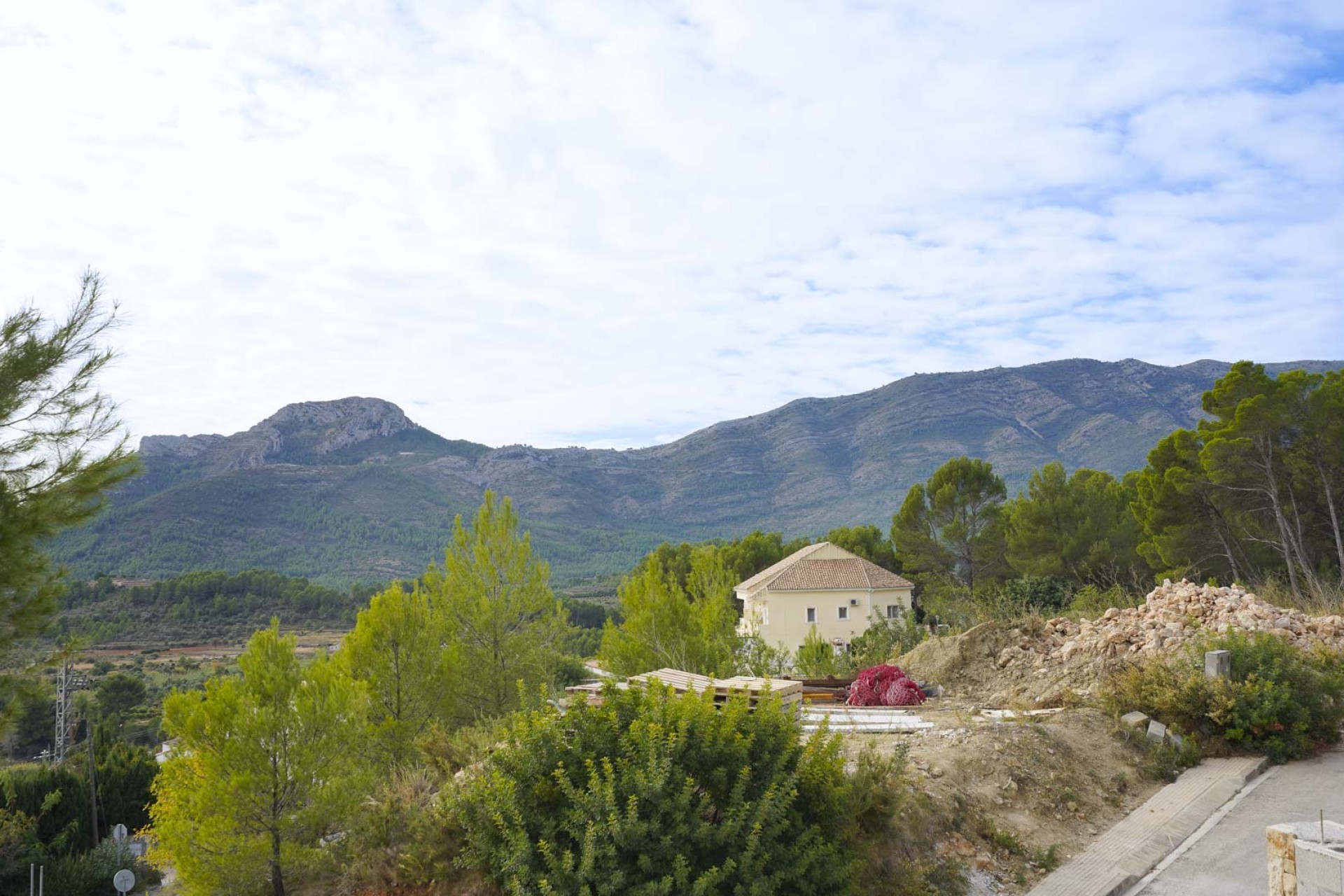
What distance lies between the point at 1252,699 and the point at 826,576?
30408 millimetres

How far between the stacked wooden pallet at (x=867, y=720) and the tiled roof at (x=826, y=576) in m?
27.4

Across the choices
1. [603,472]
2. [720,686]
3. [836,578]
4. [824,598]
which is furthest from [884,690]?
[603,472]

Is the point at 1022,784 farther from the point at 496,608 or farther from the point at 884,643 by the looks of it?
the point at 884,643

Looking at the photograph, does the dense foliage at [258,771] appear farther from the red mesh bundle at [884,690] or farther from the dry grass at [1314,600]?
the dry grass at [1314,600]

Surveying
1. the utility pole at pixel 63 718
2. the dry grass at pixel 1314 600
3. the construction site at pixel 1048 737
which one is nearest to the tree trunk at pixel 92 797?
the utility pole at pixel 63 718

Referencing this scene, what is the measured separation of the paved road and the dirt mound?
2.14 m

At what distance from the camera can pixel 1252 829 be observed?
7930 millimetres

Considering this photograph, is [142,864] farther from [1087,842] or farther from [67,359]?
[1087,842]

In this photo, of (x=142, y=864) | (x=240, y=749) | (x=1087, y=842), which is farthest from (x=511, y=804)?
(x=142, y=864)

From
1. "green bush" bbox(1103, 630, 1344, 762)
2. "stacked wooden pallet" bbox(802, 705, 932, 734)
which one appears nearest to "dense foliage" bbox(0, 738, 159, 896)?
"stacked wooden pallet" bbox(802, 705, 932, 734)

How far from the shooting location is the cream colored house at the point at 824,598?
3888 centimetres

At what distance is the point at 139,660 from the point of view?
49.5 metres

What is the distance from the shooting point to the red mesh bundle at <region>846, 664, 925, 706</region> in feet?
42.2

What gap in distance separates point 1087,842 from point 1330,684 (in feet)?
15.0
